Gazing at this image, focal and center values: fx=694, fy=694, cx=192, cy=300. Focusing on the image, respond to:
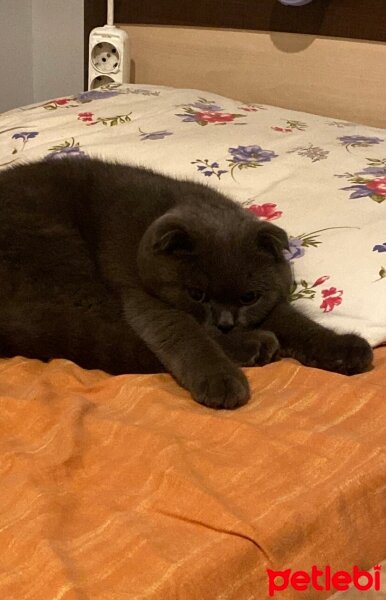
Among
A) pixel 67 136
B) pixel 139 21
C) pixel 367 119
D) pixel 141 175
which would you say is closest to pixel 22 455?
pixel 141 175

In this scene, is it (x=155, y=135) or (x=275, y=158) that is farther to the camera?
(x=155, y=135)

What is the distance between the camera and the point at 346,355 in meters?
1.16

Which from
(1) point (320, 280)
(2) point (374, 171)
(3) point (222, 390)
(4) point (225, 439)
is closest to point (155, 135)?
(2) point (374, 171)

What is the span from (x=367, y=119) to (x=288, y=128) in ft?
1.11

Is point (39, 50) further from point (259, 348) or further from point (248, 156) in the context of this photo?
point (259, 348)

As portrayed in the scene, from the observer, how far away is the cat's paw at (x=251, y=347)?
46.9 inches

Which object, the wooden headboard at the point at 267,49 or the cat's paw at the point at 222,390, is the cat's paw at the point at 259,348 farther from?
the wooden headboard at the point at 267,49

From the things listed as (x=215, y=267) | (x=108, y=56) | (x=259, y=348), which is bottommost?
(x=259, y=348)

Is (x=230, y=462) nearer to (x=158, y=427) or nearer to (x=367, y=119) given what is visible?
(x=158, y=427)

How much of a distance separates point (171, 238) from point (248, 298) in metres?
0.18

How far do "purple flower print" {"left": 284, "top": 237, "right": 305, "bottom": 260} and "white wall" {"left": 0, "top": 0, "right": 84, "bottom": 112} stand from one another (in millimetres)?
1730

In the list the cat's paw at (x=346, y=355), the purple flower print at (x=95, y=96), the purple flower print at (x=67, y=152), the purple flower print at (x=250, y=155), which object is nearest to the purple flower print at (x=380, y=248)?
the cat's paw at (x=346, y=355)

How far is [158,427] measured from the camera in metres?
0.95

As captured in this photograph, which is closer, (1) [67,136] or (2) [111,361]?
(2) [111,361]
